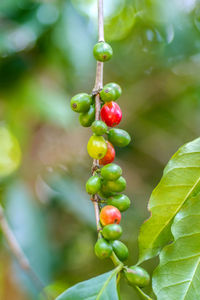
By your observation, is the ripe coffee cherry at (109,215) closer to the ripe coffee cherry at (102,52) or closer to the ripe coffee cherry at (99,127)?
the ripe coffee cherry at (99,127)

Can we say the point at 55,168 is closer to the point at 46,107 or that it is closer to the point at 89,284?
the point at 46,107

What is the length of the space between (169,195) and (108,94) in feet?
0.91

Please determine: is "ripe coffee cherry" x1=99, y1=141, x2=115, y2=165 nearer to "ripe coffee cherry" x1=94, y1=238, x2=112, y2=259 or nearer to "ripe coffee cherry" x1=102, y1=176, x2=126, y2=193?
"ripe coffee cherry" x1=102, y1=176, x2=126, y2=193

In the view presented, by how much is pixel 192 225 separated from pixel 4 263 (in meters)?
1.41

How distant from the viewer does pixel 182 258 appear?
2.40 ft

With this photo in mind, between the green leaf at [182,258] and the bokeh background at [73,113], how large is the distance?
3.47ft

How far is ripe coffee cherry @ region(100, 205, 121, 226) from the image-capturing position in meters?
0.68

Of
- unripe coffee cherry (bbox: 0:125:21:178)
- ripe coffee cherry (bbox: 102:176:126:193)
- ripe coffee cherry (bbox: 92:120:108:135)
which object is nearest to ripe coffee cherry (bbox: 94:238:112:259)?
ripe coffee cherry (bbox: 102:176:126:193)

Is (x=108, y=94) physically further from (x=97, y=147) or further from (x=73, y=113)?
(x=73, y=113)

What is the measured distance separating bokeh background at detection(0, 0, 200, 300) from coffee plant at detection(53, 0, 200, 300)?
0.96 meters

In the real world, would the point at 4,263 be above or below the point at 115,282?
below

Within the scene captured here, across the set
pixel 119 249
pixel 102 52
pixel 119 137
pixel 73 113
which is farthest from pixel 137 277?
pixel 73 113

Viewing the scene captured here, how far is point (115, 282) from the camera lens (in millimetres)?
692

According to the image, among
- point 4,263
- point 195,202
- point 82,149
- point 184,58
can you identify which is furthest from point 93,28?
point 195,202
